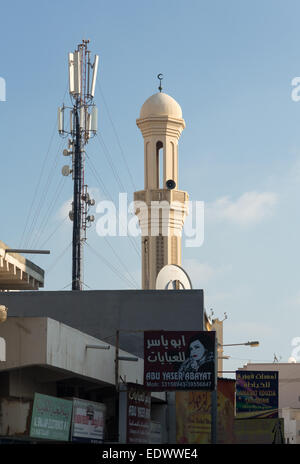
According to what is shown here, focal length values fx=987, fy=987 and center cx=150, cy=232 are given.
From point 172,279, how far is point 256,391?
8382 millimetres

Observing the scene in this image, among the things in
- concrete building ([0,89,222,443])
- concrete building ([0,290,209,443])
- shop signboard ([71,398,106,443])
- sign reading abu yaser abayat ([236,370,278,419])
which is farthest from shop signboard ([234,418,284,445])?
shop signboard ([71,398,106,443])

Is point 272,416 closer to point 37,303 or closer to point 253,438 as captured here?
point 253,438

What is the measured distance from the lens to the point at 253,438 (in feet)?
195

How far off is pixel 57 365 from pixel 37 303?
21.2 metres

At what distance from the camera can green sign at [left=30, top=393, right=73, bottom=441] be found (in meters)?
30.0

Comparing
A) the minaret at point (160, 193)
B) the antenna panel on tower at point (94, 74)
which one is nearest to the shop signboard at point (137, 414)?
the antenna panel on tower at point (94, 74)

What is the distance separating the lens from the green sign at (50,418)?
1180 inches

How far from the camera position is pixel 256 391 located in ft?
183

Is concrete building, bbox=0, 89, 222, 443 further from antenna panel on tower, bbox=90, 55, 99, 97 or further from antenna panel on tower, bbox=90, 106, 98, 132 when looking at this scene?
antenna panel on tower, bbox=90, 55, 99, 97

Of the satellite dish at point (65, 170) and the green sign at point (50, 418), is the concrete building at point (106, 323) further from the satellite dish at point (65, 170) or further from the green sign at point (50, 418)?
the satellite dish at point (65, 170)

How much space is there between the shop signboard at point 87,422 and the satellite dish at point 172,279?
22664 millimetres

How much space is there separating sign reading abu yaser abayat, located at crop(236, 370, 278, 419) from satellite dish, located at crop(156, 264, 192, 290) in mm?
6865

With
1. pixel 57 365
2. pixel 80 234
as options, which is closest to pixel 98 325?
pixel 80 234
